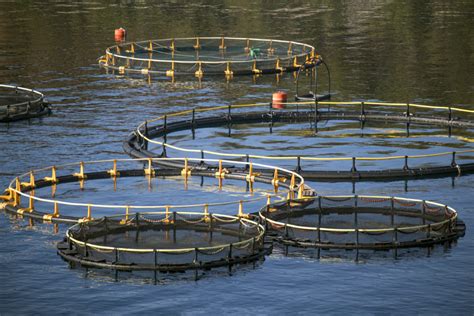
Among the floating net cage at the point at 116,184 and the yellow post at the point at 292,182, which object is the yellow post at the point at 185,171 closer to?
the floating net cage at the point at 116,184

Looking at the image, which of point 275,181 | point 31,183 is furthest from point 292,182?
point 31,183

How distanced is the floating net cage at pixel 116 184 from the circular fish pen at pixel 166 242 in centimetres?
221

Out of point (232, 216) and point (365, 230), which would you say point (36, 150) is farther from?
point (365, 230)

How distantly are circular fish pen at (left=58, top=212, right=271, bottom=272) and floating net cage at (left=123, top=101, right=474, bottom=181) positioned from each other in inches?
691

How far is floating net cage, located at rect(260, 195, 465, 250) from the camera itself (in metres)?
104

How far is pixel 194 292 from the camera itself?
314 ft

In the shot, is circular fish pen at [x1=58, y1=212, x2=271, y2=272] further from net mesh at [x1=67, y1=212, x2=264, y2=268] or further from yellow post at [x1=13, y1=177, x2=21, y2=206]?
yellow post at [x1=13, y1=177, x2=21, y2=206]

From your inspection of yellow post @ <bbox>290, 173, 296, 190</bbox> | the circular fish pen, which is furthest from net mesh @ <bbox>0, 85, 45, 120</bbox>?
the circular fish pen

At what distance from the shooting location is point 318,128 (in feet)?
516

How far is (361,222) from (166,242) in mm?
17412

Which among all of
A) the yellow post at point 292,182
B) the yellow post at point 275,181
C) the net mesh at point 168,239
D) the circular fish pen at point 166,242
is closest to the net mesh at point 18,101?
the yellow post at point 275,181

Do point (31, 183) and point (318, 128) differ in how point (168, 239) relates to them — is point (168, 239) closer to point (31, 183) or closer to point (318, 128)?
point (31, 183)

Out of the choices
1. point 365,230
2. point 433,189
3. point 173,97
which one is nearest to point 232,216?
point 365,230

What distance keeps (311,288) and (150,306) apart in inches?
506
